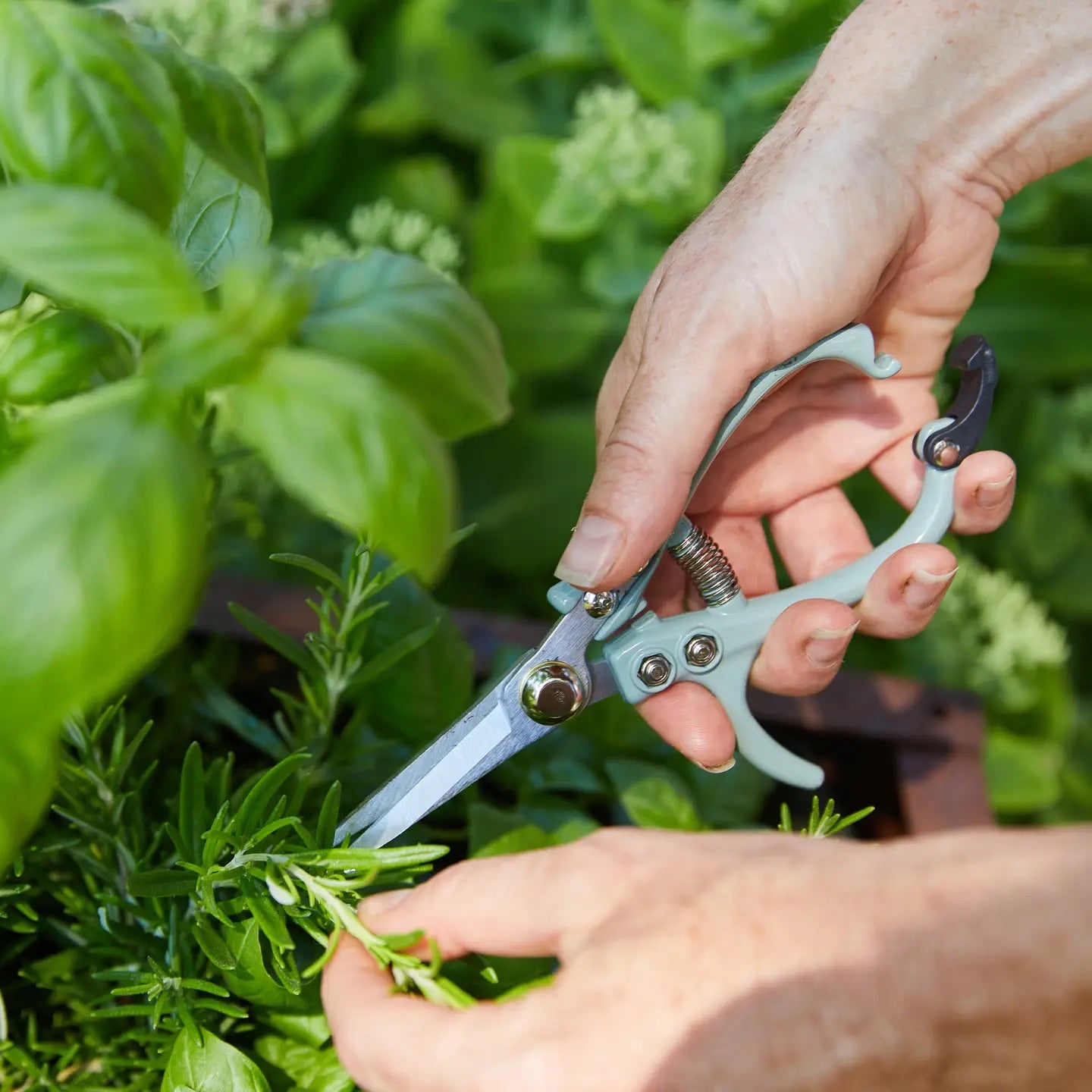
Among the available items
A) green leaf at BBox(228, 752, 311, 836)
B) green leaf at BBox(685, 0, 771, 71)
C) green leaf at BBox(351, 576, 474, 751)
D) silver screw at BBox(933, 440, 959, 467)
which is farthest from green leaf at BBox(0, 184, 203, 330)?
green leaf at BBox(685, 0, 771, 71)

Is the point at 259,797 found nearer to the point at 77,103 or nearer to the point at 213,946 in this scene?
the point at 213,946

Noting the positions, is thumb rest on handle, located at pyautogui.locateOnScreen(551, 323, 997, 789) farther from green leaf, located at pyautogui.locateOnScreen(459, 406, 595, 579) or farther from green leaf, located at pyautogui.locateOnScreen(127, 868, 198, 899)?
green leaf, located at pyautogui.locateOnScreen(459, 406, 595, 579)

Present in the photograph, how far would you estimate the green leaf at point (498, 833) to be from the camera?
0.47 m

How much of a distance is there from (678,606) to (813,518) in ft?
0.39

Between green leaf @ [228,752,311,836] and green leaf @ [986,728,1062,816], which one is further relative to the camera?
green leaf @ [986,728,1062,816]

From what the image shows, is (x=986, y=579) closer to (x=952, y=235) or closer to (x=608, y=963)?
(x=952, y=235)

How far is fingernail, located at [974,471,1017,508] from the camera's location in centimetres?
54

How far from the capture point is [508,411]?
29cm

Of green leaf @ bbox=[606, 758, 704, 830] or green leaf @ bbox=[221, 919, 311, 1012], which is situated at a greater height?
green leaf @ bbox=[221, 919, 311, 1012]

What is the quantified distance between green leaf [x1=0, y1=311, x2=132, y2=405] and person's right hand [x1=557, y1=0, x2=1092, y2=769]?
21cm

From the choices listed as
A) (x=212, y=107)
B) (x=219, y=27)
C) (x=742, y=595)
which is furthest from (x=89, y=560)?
(x=219, y=27)

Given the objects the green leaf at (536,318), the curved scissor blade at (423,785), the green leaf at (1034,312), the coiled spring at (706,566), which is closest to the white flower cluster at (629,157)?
the green leaf at (536,318)

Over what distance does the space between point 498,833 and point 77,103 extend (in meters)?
0.33

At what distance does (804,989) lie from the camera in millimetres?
290
